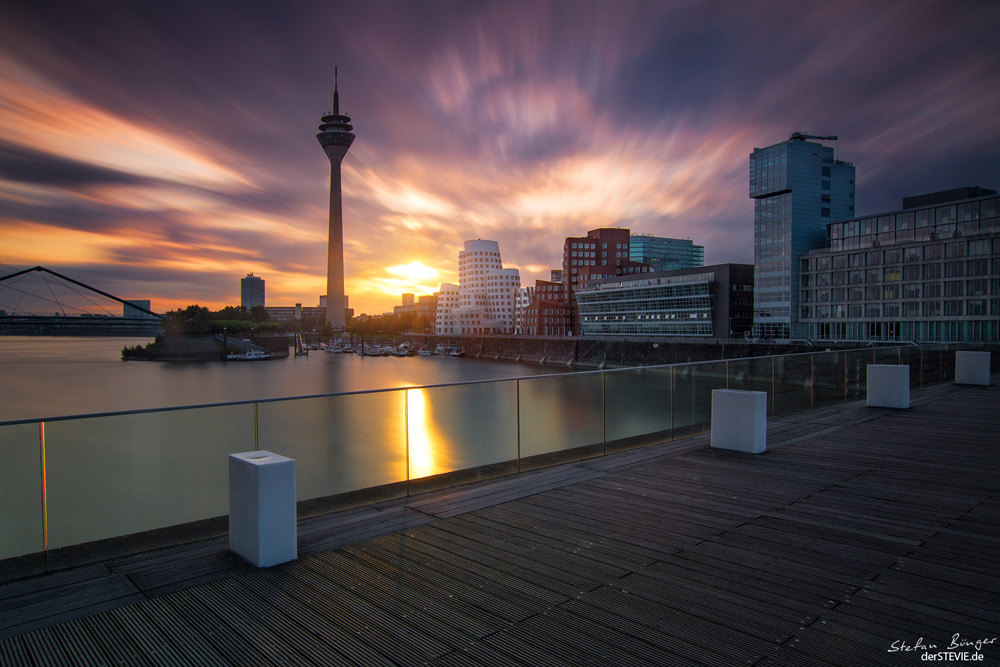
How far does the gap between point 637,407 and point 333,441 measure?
4.05 metres

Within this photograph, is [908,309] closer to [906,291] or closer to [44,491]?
[906,291]

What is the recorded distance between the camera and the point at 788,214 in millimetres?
75750

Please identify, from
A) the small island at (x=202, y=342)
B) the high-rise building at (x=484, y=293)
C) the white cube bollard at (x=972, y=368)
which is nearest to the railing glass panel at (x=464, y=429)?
the white cube bollard at (x=972, y=368)

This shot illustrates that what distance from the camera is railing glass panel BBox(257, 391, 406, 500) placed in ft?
14.8

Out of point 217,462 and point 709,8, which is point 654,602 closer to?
point 217,462

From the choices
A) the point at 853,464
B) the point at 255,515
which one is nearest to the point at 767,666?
the point at 255,515

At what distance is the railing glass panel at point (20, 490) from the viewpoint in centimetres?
345

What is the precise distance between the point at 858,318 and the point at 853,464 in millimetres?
73719

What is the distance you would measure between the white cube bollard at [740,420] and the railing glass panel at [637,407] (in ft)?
2.32

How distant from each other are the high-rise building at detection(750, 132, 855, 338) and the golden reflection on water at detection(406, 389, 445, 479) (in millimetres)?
79535

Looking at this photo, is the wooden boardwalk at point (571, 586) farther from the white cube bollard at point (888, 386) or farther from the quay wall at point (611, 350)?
the quay wall at point (611, 350)

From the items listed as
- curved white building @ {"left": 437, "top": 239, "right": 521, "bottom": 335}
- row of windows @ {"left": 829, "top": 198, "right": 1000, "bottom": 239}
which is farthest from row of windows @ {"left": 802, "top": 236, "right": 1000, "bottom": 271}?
curved white building @ {"left": 437, "top": 239, "right": 521, "bottom": 335}

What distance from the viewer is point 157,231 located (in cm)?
11681

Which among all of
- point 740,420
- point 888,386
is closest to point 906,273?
point 888,386
